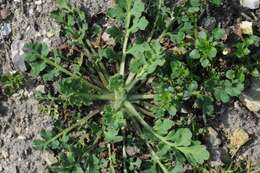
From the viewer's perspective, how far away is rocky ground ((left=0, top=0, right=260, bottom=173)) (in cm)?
391

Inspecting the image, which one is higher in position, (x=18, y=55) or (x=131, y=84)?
(x=18, y=55)

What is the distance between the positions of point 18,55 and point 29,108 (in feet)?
1.17

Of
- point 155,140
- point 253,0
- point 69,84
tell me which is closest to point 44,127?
point 69,84

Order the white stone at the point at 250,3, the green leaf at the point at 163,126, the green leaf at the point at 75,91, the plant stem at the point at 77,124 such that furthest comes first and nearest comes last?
the white stone at the point at 250,3 < the plant stem at the point at 77,124 < the green leaf at the point at 163,126 < the green leaf at the point at 75,91

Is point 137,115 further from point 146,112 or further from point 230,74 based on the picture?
point 230,74

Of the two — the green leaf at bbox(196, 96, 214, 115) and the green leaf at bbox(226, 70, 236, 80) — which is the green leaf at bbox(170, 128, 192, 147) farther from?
the green leaf at bbox(226, 70, 236, 80)

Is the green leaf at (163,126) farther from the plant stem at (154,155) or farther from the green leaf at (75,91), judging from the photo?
the green leaf at (75,91)

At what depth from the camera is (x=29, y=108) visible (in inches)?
156

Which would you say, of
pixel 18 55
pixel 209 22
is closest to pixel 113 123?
pixel 18 55

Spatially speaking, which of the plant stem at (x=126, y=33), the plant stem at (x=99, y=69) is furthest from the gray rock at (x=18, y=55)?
the plant stem at (x=126, y=33)

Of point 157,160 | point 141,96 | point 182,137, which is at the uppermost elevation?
point 141,96

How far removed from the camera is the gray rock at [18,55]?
3.93m

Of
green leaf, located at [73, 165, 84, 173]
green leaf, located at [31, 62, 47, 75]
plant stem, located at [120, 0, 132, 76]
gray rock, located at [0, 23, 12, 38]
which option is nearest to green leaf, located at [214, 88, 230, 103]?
plant stem, located at [120, 0, 132, 76]

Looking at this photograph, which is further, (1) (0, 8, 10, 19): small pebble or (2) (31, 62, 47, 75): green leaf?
(1) (0, 8, 10, 19): small pebble
